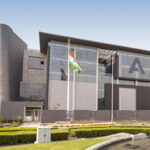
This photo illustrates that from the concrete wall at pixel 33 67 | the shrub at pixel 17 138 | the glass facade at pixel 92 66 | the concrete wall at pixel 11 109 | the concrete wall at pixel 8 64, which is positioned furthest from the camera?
the concrete wall at pixel 33 67

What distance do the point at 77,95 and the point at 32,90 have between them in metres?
16.0

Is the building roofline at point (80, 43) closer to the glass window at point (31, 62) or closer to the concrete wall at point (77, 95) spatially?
the glass window at point (31, 62)

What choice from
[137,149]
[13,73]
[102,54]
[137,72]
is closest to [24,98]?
[13,73]

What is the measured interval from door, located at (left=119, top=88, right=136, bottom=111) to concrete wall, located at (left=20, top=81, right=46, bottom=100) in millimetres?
23893

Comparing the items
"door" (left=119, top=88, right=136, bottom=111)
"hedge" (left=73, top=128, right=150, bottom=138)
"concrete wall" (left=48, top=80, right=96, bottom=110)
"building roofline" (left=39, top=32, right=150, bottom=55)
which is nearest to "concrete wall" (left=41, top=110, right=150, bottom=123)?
"door" (left=119, top=88, right=136, bottom=111)

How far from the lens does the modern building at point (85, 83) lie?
3941 centimetres

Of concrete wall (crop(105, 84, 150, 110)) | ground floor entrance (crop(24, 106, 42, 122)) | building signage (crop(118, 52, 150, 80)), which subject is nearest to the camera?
ground floor entrance (crop(24, 106, 42, 122))

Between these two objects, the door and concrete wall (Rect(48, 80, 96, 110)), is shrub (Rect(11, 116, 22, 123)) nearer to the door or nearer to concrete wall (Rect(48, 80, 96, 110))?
concrete wall (Rect(48, 80, 96, 110))

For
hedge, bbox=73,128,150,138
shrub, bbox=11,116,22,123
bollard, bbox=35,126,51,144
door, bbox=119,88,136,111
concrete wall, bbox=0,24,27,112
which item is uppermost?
concrete wall, bbox=0,24,27,112

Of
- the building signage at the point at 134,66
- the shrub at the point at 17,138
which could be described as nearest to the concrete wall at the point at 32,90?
the building signage at the point at 134,66

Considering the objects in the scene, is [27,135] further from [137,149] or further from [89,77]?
[89,77]

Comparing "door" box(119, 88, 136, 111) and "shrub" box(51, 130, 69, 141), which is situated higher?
"door" box(119, 88, 136, 111)

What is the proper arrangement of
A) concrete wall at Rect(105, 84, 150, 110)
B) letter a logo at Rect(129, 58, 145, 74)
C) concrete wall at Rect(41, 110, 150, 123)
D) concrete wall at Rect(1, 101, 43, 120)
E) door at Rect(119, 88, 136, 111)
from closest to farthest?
concrete wall at Rect(41, 110, 150, 123), concrete wall at Rect(1, 101, 43, 120), concrete wall at Rect(105, 84, 150, 110), door at Rect(119, 88, 136, 111), letter a logo at Rect(129, 58, 145, 74)

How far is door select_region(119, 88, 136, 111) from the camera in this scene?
48.1 meters
